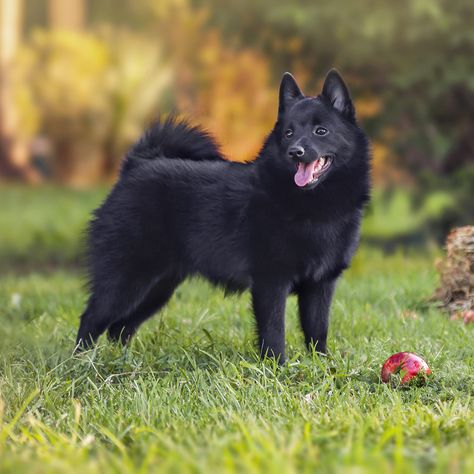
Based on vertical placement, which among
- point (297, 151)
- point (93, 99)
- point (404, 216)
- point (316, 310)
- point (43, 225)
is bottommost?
point (43, 225)

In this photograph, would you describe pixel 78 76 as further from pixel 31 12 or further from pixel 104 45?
pixel 31 12

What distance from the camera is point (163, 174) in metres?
4.09

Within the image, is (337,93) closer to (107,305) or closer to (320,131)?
(320,131)

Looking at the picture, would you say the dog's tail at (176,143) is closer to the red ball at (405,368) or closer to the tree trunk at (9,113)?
the red ball at (405,368)

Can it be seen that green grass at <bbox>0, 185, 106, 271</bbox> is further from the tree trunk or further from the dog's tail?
the dog's tail

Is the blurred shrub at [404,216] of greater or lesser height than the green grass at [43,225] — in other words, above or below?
above

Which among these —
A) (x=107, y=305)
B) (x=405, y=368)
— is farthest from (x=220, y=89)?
(x=405, y=368)

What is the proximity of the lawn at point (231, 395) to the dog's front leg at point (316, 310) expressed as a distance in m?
0.09

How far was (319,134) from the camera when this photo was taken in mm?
3625

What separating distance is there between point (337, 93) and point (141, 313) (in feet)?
5.02

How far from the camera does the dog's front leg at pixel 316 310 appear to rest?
3900 mm

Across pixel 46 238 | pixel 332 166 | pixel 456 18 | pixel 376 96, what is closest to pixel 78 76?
pixel 46 238

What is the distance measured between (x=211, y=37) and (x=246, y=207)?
33.6 feet

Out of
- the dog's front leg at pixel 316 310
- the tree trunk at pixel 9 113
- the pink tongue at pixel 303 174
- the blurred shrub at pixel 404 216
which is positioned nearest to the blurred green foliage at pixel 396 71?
the blurred shrub at pixel 404 216
